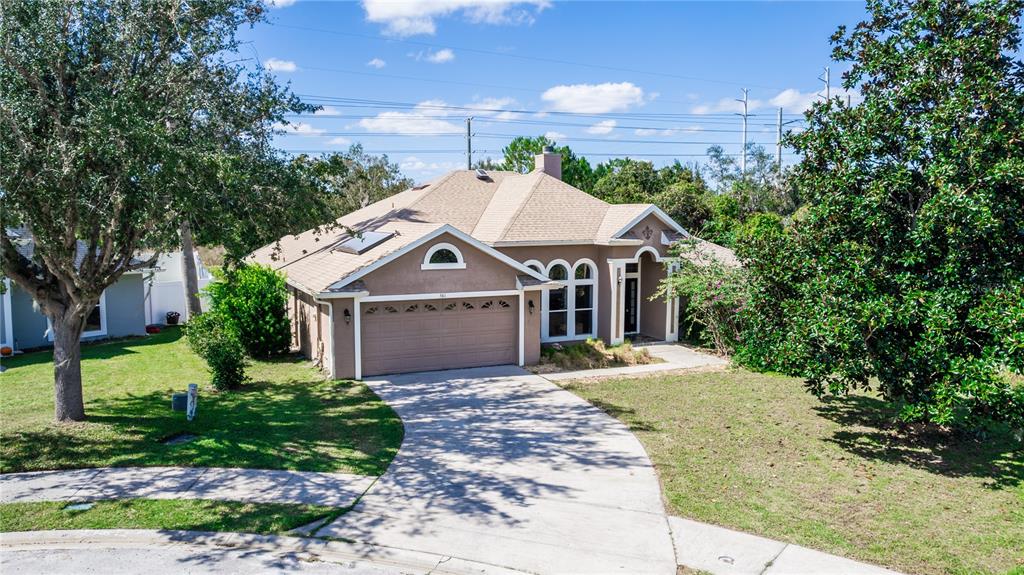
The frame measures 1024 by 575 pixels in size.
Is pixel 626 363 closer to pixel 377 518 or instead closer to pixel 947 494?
pixel 947 494

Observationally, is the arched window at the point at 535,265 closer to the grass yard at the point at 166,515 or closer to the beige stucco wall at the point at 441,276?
the beige stucco wall at the point at 441,276

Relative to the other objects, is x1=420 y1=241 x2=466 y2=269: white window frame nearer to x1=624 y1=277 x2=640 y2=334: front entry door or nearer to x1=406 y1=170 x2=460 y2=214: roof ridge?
x1=406 y1=170 x2=460 y2=214: roof ridge

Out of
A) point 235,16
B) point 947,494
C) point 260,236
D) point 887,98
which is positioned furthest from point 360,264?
point 947,494

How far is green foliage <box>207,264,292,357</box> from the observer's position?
18.6 m

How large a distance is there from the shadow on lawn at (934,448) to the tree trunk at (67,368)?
46.1ft

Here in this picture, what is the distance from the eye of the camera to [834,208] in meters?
11.4

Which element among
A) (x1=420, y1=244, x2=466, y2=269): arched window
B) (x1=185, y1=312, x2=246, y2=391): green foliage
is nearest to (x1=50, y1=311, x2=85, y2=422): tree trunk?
(x1=185, y1=312, x2=246, y2=391): green foliage

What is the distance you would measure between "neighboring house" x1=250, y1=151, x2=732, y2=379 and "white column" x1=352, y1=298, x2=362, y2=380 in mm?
25

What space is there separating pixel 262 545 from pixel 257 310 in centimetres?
1194

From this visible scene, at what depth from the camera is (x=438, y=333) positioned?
17.2 metres

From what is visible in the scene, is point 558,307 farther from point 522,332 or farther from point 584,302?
point 522,332

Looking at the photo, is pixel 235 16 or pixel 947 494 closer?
pixel 947 494

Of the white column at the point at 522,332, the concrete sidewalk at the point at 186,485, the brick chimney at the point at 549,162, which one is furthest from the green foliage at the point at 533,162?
the concrete sidewalk at the point at 186,485

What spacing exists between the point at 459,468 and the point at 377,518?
214 centimetres
